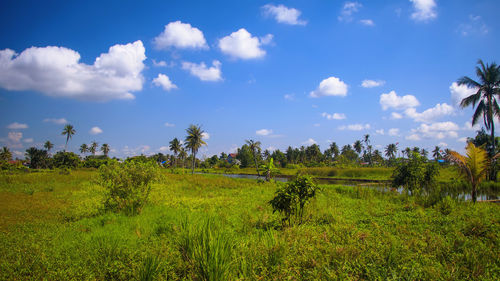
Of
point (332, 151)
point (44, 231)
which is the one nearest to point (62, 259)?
point (44, 231)

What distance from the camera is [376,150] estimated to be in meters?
94.2

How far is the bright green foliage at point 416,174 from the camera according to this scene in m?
14.7

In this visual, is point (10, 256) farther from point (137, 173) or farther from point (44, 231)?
point (137, 173)

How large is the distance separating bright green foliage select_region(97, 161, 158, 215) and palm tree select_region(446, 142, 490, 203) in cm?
1520

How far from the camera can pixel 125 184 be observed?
1120cm

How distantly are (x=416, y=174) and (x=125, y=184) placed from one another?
53.8ft

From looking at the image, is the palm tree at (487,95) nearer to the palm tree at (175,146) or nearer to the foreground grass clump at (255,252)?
the foreground grass clump at (255,252)

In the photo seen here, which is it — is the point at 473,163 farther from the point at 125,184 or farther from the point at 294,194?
the point at 125,184

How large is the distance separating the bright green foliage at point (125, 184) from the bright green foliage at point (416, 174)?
591 inches

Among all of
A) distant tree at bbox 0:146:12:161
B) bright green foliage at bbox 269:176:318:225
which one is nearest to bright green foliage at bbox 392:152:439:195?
bright green foliage at bbox 269:176:318:225

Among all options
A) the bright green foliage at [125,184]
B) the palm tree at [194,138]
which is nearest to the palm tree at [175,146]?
the palm tree at [194,138]

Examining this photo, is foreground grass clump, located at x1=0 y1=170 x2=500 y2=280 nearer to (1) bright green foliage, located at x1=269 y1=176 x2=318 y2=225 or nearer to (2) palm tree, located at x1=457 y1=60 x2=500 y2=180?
(1) bright green foliage, located at x1=269 y1=176 x2=318 y2=225

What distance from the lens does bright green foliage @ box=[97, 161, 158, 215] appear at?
36.3 feet

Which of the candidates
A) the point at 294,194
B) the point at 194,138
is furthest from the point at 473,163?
the point at 194,138
